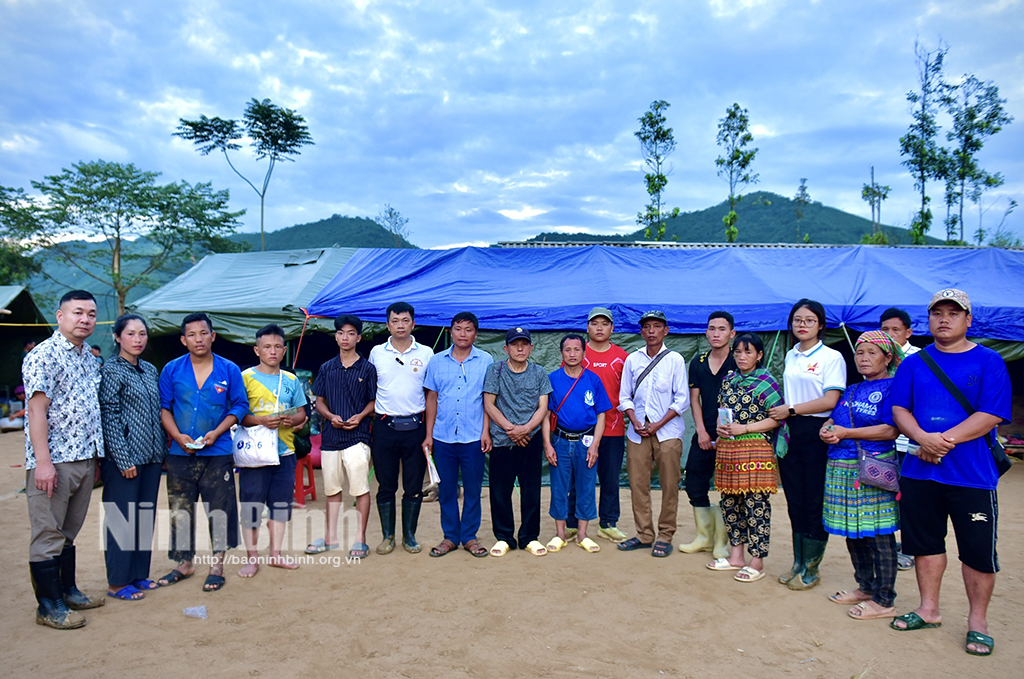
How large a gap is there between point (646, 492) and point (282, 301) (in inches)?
199

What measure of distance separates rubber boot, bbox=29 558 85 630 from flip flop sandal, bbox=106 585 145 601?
0.29 m

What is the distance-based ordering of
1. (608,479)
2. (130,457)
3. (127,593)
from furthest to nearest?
(608,479) < (127,593) < (130,457)

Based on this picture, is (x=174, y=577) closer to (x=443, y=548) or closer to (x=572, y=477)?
(x=443, y=548)

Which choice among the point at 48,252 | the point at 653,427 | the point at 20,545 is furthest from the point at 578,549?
the point at 48,252

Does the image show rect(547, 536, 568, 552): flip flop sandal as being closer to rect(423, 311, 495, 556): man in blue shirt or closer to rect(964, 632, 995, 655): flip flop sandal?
rect(423, 311, 495, 556): man in blue shirt

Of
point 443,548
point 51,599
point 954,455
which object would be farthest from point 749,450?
point 51,599

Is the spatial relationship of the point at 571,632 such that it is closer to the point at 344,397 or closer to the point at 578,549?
the point at 578,549

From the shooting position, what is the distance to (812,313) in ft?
11.6

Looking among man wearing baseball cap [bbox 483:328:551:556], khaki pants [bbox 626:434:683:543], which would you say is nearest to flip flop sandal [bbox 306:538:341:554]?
man wearing baseball cap [bbox 483:328:551:556]

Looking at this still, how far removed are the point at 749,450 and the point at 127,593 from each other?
3.68m

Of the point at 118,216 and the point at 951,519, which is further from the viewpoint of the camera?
the point at 118,216

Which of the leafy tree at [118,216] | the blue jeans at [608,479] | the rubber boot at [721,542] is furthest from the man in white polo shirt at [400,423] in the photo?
the leafy tree at [118,216]

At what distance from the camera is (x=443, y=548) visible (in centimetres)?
415

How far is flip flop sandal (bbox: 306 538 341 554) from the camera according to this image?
13.6 ft
